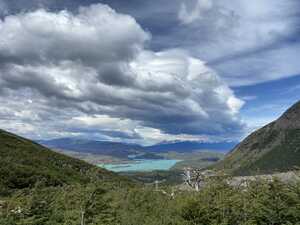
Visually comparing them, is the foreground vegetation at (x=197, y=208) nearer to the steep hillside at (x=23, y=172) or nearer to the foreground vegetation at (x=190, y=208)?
the foreground vegetation at (x=190, y=208)

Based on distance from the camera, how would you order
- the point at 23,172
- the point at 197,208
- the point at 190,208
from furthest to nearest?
the point at 23,172 < the point at 190,208 < the point at 197,208

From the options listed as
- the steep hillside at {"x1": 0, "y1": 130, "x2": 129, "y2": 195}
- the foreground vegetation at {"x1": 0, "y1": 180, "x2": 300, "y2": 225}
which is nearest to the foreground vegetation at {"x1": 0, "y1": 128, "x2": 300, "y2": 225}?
the foreground vegetation at {"x1": 0, "y1": 180, "x2": 300, "y2": 225}

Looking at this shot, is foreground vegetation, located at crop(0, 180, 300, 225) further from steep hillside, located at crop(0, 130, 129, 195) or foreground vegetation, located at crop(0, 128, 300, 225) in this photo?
steep hillside, located at crop(0, 130, 129, 195)

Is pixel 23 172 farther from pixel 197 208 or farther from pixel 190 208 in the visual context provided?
pixel 197 208

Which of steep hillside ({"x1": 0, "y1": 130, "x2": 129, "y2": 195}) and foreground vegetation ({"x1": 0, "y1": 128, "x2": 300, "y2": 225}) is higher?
steep hillside ({"x1": 0, "y1": 130, "x2": 129, "y2": 195})

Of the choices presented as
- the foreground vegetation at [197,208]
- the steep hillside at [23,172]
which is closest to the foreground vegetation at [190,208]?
the foreground vegetation at [197,208]

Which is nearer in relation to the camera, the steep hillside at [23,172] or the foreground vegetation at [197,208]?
the foreground vegetation at [197,208]

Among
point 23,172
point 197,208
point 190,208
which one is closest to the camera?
point 197,208

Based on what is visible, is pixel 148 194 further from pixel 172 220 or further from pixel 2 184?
pixel 2 184

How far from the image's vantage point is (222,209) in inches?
1272

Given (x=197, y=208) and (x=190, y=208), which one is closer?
(x=197, y=208)

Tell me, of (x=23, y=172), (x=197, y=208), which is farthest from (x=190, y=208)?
(x=23, y=172)

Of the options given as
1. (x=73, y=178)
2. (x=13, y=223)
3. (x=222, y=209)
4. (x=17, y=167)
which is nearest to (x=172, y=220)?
(x=222, y=209)

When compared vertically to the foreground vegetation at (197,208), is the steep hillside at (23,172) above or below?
above
